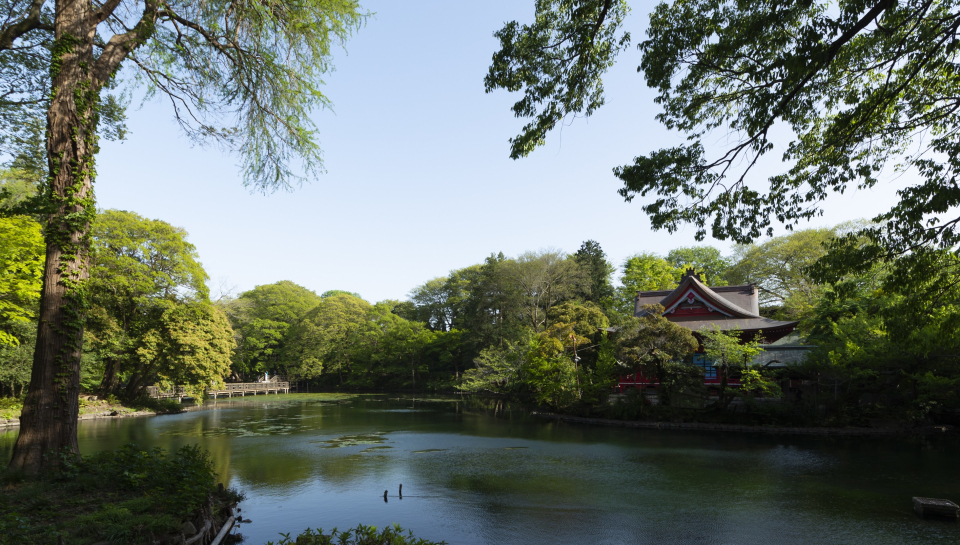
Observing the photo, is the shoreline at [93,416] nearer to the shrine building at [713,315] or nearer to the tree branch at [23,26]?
the tree branch at [23,26]

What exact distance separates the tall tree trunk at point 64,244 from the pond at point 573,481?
3.15m

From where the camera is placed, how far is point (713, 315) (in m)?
22.8

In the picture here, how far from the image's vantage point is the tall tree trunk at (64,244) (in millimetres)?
6324

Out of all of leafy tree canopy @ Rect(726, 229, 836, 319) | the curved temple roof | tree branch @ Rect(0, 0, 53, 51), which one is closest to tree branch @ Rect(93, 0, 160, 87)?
tree branch @ Rect(0, 0, 53, 51)

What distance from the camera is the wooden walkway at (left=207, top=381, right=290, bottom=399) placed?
1329 inches

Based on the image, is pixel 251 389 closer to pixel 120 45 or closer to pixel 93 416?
pixel 93 416

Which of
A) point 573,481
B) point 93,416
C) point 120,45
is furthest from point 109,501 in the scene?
point 93,416

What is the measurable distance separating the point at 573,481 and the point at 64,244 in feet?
32.8

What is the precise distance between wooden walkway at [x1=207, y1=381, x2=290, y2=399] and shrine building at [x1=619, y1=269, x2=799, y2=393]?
1042 inches

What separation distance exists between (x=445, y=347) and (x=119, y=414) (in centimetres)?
2267

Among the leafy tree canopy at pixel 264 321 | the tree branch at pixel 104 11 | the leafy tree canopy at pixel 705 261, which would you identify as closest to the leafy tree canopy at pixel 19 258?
the tree branch at pixel 104 11

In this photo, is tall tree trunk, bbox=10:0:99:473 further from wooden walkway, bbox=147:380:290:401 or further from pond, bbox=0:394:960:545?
wooden walkway, bbox=147:380:290:401

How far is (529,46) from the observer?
21.5 ft

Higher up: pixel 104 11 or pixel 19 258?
pixel 104 11
